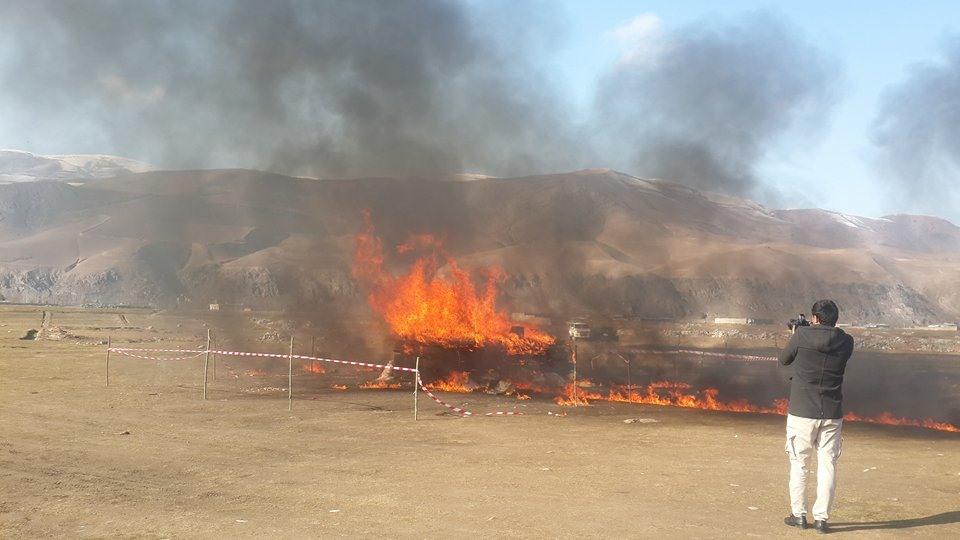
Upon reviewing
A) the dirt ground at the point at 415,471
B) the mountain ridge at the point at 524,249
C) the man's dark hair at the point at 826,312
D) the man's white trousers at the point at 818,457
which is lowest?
the dirt ground at the point at 415,471

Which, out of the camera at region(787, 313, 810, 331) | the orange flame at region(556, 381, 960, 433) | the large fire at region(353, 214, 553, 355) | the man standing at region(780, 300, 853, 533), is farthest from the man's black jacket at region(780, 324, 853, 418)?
the large fire at region(353, 214, 553, 355)

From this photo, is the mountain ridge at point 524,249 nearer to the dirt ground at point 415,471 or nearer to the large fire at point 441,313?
the large fire at point 441,313

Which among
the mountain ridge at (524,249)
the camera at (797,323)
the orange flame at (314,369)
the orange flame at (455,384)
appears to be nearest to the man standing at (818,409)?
the camera at (797,323)

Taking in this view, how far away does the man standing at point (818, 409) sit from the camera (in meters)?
8.15

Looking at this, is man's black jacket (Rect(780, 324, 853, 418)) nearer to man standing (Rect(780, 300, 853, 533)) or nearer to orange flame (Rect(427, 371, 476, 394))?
man standing (Rect(780, 300, 853, 533))

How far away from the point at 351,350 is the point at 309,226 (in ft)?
308

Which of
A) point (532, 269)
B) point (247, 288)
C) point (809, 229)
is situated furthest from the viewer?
point (809, 229)

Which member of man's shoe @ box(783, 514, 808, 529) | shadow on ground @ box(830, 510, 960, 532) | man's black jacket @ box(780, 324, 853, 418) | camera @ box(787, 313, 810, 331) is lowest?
shadow on ground @ box(830, 510, 960, 532)

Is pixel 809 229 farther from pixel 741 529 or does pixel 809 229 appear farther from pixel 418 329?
pixel 741 529

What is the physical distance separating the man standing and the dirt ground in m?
0.42

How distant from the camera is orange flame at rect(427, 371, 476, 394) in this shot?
81.6ft

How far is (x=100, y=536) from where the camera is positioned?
777cm

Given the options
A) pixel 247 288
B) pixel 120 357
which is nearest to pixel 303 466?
pixel 120 357

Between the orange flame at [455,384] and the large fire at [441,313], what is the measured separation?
0.97 metres
